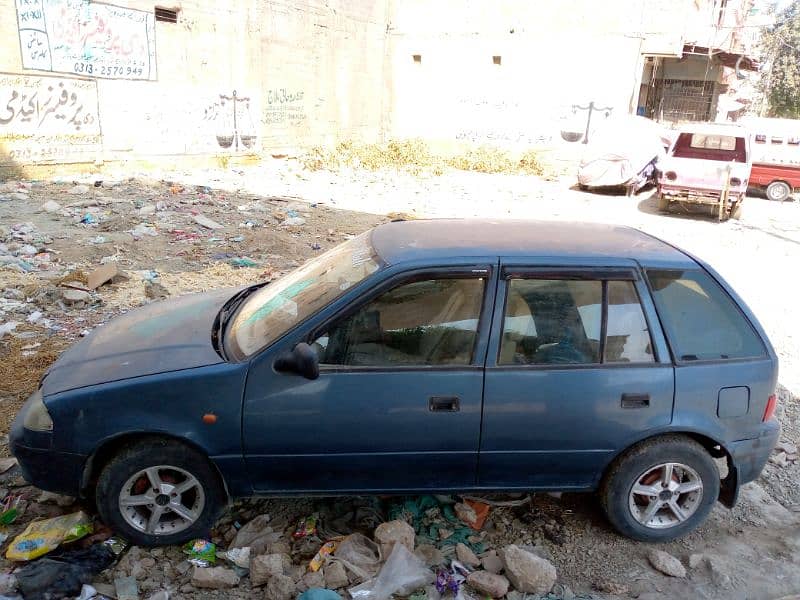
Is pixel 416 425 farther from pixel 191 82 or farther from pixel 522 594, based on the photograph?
pixel 191 82

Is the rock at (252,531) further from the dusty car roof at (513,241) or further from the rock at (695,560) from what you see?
the rock at (695,560)

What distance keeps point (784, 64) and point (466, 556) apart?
A: 111ft

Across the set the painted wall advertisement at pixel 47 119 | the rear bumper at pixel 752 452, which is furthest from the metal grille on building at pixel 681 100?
the rear bumper at pixel 752 452

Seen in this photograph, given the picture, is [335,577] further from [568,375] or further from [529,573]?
[568,375]

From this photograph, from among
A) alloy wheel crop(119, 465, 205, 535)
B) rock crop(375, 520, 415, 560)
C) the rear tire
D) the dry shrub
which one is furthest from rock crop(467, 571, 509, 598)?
the rear tire

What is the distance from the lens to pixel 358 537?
3246 mm

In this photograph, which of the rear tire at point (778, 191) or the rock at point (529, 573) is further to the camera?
the rear tire at point (778, 191)

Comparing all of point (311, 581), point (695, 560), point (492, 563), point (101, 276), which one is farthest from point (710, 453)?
point (101, 276)

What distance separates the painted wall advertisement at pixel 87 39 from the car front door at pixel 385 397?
40.7 feet

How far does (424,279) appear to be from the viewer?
3.13 meters

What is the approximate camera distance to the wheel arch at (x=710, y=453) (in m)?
3.19

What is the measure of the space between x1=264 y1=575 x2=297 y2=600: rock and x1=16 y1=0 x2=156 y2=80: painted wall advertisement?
1280 cm

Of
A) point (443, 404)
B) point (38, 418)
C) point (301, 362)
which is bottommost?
point (38, 418)

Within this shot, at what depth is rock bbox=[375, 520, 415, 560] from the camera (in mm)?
3150
